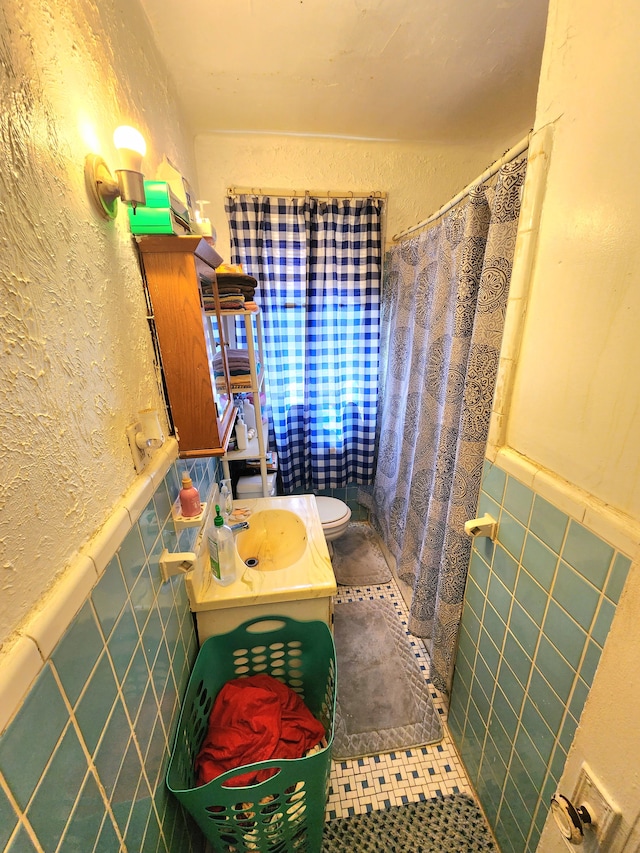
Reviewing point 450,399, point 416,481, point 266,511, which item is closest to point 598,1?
point 450,399

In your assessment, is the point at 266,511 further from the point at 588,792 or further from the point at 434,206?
the point at 434,206

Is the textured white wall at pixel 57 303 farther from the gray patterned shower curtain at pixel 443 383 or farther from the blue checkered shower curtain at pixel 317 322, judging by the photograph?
the blue checkered shower curtain at pixel 317 322

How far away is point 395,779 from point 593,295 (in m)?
1.56

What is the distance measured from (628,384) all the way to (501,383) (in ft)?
1.08

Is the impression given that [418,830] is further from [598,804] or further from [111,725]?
[111,725]

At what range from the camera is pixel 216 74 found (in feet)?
4.21

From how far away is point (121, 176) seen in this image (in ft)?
2.10

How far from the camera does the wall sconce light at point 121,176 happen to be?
2.06ft

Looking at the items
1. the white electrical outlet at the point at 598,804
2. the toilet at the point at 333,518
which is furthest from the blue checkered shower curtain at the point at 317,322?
the white electrical outlet at the point at 598,804

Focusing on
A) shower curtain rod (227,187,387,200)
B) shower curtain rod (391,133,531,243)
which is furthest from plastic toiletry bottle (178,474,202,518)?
shower curtain rod (227,187,387,200)

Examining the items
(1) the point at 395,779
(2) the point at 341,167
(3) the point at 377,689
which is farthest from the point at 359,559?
(2) the point at 341,167

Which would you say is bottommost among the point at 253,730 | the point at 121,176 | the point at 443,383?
the point at 253,730

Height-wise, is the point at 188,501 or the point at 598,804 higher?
Answer: the point at 188,501

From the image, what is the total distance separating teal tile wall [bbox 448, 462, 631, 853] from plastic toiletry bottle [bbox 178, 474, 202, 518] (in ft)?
2.67
